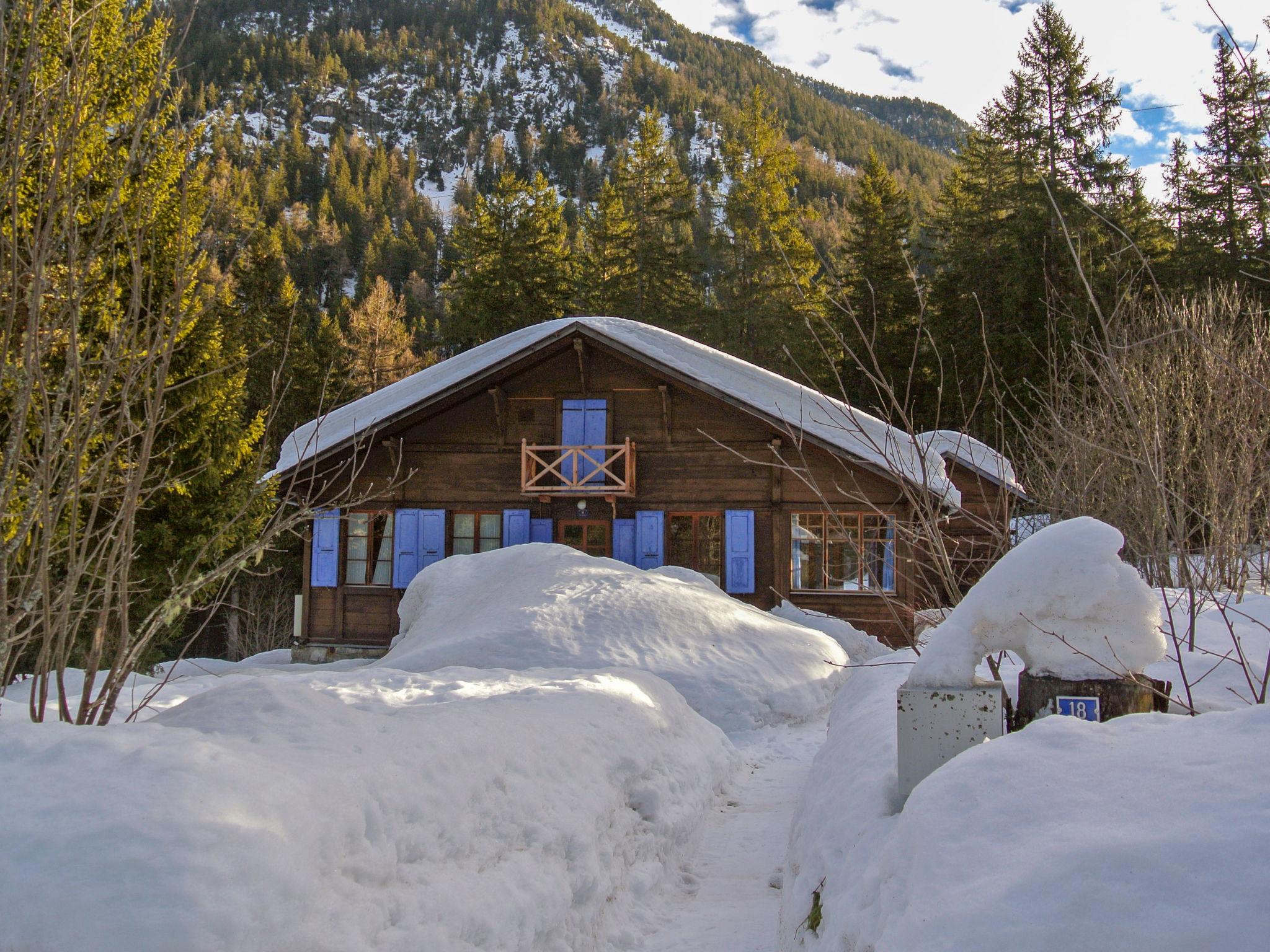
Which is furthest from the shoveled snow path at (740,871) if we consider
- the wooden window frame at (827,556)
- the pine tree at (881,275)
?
the pine tree at (881,275)

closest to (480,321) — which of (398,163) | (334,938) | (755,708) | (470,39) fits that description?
(755,708)

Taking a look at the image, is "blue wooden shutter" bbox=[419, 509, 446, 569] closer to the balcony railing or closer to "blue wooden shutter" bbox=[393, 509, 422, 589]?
"blue wooden shutter" bbox=[393, 509, 422, 589]

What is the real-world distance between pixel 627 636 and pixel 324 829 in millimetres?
6625

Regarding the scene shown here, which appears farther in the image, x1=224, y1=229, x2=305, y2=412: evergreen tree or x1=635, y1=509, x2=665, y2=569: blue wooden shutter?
x1=224, y1=229, x2=305, y2=412: evergreen tree

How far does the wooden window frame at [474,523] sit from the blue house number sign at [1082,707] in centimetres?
1360

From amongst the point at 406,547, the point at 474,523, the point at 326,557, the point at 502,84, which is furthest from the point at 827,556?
the point at 502,84

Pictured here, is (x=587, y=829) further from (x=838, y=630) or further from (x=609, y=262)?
(x=609, y=262)

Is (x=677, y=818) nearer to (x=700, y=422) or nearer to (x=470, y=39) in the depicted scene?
(x=700, y=422)

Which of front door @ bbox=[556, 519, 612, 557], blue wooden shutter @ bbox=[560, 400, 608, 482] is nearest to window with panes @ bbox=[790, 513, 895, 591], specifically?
front door @ bbox=[556, 519, 612, 557]

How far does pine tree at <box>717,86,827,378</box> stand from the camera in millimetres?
28844

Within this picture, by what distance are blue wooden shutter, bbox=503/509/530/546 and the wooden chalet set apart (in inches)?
1.3

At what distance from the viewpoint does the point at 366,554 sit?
16.6 meters

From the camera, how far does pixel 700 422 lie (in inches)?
643

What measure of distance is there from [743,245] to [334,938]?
29.2m
